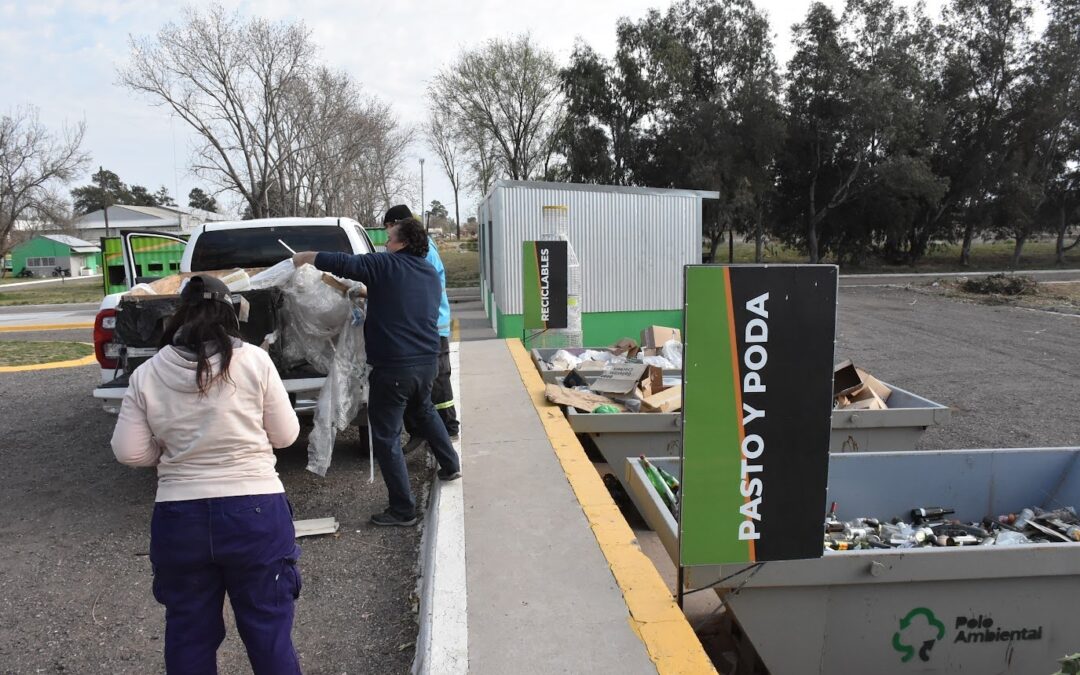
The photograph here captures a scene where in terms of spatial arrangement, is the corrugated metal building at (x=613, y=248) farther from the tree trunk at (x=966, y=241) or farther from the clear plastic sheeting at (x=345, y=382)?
the tree trunk at (x=966, y=241)

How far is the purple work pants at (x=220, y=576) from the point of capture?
2.39 metres

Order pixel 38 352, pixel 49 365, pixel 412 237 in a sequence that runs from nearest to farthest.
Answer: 1. pixel 412 237
2. pixel 49 365
3. pixel 38 352

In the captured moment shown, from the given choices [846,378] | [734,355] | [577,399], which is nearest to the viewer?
[734,355]

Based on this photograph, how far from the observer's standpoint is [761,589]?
3402 millimetres

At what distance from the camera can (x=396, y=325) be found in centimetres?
425

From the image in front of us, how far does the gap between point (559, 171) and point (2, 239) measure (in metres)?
33.0

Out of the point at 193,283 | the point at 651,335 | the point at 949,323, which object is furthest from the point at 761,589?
the point at 949,323

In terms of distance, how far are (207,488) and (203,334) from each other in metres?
0.53

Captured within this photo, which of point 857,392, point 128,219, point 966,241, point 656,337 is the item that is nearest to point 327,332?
point 857,392

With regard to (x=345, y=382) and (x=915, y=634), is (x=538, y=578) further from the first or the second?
(x=345, y=382)

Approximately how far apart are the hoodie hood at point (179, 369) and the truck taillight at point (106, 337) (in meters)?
3.54

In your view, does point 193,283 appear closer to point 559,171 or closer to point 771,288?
point 771,288

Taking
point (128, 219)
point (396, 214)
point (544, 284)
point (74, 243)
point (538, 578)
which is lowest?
point (538, 578)

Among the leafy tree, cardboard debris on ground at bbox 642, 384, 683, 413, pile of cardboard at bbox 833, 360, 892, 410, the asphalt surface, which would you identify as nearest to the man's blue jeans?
cardboard debris on ground at bbox 642, 384, 683, 413
